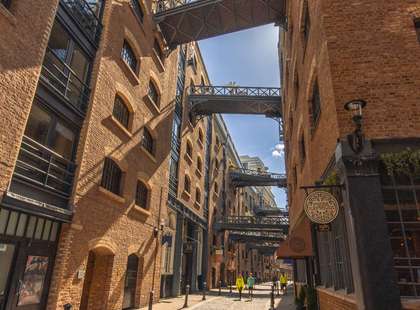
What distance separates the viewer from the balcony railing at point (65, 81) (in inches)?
372

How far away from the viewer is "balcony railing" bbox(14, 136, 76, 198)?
27.2ft

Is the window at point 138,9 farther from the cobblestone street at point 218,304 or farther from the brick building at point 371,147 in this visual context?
the cobblestone street at point 218,304

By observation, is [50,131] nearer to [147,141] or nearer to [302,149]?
[147,141]

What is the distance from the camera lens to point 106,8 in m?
13.0

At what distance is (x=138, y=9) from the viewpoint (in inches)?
661

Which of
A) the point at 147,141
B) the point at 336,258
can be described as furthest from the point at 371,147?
the point at 147,141

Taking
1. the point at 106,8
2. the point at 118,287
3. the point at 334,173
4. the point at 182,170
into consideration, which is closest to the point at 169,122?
the point at 182,170

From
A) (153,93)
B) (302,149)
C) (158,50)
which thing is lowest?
(302,149)

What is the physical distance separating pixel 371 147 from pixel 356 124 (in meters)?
0.56

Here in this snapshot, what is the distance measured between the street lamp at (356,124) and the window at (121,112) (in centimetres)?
996

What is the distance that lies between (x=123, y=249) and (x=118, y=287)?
144cm

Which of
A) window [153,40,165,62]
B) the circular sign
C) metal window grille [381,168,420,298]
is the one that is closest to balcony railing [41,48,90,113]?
the circular sign

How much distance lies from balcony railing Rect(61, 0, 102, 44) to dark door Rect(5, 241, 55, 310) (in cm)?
758

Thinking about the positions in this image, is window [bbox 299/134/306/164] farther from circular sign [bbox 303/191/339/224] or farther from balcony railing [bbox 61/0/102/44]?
balcony railing [bbox 61/0/102/44]
